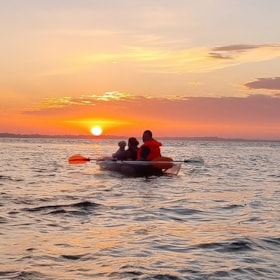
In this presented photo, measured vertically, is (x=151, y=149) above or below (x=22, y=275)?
above

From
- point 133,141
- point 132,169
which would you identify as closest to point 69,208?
point 132,169

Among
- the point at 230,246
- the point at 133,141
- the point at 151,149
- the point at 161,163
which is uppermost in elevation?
the point at 133,141

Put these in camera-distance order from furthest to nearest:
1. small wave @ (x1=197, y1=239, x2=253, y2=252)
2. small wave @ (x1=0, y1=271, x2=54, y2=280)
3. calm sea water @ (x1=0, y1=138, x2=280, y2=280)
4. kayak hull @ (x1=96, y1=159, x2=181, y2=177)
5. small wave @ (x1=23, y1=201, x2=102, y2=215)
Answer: kayak hull @ (x1=96, y1=159, x2=181, y2=177), small wave @ (x1=23, y1=201, x2=102, y2=215), small wave @ (x1=197, y1=239, x2=253, y2=252), calm sea water @ (x1=0, y1=138, x2=280, y2=280), small wave @ (x1=0, y1=271, x2=54, y2=280)

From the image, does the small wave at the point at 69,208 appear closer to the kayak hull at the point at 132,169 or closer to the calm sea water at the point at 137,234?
the calm sea water at the point at 137,234

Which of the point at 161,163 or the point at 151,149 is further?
the point at 161,163

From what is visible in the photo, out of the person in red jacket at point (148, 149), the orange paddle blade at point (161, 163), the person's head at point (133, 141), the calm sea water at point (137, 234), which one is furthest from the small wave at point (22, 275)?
the person's head at point (133, 141)

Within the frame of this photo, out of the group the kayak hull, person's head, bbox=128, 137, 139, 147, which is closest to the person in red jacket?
the kayak hull

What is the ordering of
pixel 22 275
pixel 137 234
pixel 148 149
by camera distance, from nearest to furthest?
1. pixel 22 275
2. pixel 137 234
3. pixel 148 149

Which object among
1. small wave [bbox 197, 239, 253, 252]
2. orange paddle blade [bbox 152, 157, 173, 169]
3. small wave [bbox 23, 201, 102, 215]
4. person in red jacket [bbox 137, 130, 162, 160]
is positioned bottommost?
small wave [bbox 197, 239, 253, 252]

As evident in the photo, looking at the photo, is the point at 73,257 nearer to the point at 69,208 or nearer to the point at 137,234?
the point at 137,234

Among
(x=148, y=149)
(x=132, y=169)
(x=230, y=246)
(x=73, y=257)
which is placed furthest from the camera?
(x=132, y=169)

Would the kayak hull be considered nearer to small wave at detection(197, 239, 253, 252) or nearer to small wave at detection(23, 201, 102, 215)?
small wave at detection(23, 201, 102, 215)

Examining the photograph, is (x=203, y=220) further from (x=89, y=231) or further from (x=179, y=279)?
(x=179, y=279)

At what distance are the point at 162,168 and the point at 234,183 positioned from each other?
3.37 metres
